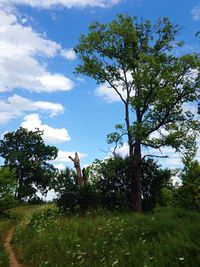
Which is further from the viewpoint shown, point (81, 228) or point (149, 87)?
point (149, 87)

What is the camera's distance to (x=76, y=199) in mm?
27859

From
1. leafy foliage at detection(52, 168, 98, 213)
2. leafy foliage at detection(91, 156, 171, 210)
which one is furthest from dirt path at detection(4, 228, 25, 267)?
leafy foliage at detection(91, 156, 171, 210)

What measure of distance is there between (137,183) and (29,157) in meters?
43.0

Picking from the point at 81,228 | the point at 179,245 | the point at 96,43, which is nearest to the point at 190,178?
the point at 81,228

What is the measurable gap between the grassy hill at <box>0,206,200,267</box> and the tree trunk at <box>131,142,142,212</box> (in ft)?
28.1

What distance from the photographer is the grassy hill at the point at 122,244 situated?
10391mm

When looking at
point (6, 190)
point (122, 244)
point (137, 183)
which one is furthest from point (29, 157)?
point (122, 244)

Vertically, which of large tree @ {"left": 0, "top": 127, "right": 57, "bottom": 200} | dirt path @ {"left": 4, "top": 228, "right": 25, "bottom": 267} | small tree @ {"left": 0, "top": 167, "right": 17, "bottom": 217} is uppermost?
large tree @ {"left": 0, "top": 127, "right": 57, "bottom": 200}

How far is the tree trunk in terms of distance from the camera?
28.0 m

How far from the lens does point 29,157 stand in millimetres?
68812

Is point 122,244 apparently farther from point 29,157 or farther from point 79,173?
point 29,157

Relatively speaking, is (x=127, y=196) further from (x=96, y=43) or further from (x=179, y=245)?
(x=179, y=245)

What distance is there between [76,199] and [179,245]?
17.8m

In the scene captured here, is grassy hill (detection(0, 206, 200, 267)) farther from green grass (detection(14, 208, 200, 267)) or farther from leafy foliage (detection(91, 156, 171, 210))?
leafy foliage (detection(91, 156, 171, 210))
